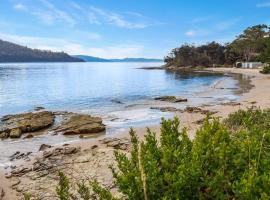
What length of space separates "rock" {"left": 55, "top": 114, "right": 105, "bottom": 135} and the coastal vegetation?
7927 cm

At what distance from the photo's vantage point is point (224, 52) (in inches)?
4353

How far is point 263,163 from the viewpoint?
A: 3.56m

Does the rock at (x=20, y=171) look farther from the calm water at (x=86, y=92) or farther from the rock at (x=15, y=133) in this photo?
the calm water at (x=86, y=92)

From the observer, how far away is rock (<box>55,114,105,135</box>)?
18531mm

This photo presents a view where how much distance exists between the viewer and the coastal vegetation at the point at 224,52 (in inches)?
3767

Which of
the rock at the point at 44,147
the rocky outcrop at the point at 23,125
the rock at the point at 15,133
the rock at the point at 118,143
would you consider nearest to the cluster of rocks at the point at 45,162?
the rock at the point at 44,147

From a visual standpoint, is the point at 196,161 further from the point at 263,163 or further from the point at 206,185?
the point at 263,163

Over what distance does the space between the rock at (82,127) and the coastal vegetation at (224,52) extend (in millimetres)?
79270

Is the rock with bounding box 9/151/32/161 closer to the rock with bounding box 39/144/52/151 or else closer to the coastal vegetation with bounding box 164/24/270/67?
the rock with bounding box 39/144/52/151

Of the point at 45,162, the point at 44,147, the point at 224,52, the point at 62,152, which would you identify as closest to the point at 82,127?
the point at 44,147

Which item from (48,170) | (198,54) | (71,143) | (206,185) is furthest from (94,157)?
(198,54)

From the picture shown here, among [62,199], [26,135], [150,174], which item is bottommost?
[26,135]

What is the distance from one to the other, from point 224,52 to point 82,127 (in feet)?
323

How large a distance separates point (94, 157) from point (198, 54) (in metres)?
104
